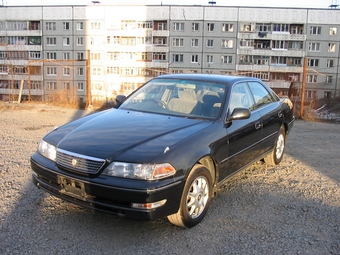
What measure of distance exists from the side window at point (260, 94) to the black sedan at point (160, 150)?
0.59 feet

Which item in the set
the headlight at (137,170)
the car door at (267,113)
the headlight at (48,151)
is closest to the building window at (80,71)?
the car door at (267,113)

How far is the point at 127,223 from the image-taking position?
3.64m

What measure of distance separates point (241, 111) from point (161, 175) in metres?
1.53

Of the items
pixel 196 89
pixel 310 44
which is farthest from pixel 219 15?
pixel 196 89

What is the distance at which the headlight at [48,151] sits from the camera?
362cm

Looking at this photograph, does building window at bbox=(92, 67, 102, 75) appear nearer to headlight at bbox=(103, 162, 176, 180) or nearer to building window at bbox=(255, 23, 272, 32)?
building window at bbox=(255, 23, 272, 32)

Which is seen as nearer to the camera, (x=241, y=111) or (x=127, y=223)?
(x=127, y=223)

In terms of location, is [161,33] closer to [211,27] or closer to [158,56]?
[158,56]

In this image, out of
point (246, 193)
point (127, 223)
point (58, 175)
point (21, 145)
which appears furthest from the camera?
point (21, 145)

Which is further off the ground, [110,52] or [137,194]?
[110,52]

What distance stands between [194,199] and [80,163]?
1234mm

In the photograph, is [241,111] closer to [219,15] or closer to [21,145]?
[21,145]

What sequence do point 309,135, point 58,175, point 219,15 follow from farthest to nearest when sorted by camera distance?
point 219,15 < point 309,135 < point 58,175

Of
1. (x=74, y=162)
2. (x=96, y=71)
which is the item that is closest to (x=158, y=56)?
(x=96, y=71)
